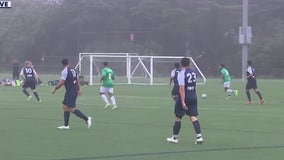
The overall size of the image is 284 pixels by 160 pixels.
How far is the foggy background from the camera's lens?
82.2 m

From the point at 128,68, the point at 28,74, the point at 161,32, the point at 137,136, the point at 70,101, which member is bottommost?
the point at 137,136

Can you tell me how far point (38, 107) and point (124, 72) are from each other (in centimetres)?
3653

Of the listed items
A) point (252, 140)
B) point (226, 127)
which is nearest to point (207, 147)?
point (252, 140)

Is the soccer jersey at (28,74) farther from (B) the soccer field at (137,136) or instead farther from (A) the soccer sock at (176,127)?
(A) the soccer sock at (176,127)

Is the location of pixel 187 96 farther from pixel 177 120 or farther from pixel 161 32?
pixel 161 32

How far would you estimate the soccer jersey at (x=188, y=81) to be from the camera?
1427cm

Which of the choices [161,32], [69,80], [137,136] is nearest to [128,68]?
[161,32]

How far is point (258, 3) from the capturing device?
89625 mm

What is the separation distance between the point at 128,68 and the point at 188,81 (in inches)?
1608

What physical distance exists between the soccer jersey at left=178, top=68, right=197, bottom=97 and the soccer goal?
37.9m

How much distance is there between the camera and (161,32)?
91.6 metres

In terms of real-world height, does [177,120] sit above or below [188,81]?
below

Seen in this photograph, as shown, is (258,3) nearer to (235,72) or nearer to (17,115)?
(235,72)

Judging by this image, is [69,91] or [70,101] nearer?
[70,101]
